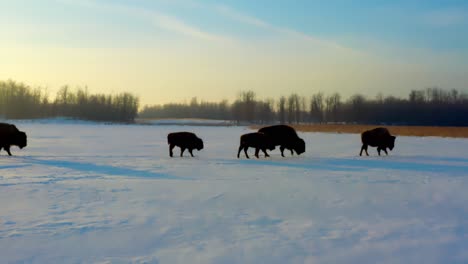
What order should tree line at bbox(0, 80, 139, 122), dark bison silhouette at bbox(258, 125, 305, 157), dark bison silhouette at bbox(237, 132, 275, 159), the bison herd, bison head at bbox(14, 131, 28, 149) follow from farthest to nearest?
tree line at bbox(0, 80, 139, 122), bison head at bbox(14, 131, 28, 149), dark bison silhouette at bbox(258, 125, 305, 157), the bison herd, dark bison silhouette at bbox(237, 132, 275, 159)

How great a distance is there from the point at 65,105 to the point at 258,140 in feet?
459

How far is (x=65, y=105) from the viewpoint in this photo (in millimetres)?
143250

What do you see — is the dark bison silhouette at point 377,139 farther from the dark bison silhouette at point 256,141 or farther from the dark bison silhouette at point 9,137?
the dark bison silhouette at point 9,137

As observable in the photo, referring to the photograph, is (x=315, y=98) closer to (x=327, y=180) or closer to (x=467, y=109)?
(x=467, y=109)

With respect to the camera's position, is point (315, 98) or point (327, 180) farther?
point (315, 98)

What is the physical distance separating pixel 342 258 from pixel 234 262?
1308mm

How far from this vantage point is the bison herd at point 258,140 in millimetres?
18688

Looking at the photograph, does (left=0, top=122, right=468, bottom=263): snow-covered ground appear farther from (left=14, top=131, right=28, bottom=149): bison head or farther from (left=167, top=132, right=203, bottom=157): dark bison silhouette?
(left=14, top=131, right=28, bottom=149): bison head

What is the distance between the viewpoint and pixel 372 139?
1991cm

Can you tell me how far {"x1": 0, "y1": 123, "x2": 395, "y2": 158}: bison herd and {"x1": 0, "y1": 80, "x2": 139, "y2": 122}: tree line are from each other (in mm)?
113633

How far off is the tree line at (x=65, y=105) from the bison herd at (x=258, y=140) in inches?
4474

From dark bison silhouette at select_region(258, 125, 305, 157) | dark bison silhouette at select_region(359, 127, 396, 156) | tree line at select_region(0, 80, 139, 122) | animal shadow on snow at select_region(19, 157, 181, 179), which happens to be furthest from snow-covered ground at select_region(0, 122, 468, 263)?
tree line at select_region(0, 80, 139, 122)

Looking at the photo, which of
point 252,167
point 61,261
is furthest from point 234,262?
point 252,167

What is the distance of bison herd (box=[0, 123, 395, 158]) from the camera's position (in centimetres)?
1869
